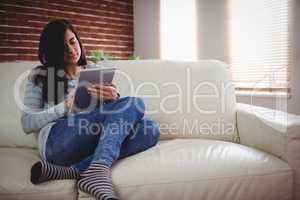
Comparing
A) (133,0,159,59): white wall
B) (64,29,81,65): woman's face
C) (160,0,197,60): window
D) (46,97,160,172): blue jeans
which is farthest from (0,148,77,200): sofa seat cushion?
(133,0,159,59): white wall

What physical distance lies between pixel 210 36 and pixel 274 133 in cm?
267

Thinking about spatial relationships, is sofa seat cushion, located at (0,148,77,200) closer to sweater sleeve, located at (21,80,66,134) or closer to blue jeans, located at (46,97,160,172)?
blue jeans, located at (46,97,160,172)

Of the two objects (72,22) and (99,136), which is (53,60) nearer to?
(99,136)

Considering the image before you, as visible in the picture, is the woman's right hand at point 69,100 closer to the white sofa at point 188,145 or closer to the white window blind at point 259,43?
the white sofa at point 188,145

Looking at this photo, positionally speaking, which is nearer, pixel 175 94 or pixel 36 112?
pixel 36 112

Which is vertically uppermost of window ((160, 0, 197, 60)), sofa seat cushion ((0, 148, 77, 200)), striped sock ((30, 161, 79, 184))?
window ((160, 0, 197, 60))

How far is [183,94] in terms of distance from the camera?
1694 millimetres

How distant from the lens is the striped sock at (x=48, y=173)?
3.53 ft

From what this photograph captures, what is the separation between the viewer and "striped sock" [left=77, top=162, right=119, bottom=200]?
40.6 inches

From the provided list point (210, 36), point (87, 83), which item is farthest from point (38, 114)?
point (210, 36)

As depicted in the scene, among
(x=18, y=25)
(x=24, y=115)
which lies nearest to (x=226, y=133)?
(x=24, y=115)

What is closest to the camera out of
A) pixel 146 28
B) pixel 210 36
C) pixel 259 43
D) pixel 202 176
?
pixel 202 176

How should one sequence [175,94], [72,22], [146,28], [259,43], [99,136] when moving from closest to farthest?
[99,136] < [175,94] < [259,43] < [72,22] < [146,28]

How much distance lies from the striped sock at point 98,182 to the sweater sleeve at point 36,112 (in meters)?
0.34
